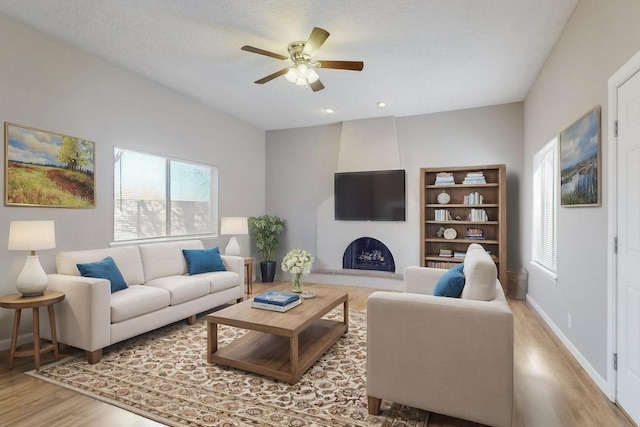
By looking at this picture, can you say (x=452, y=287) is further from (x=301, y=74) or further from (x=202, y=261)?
(x=202, y=261)

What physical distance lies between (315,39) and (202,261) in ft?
9.42

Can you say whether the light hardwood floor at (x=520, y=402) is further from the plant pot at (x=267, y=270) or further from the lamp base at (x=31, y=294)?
the plant pot at (x=267, y=270)

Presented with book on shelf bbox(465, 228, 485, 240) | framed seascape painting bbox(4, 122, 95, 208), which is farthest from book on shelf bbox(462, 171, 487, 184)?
framed seascape painting bbox(4, 122, 95, 208)

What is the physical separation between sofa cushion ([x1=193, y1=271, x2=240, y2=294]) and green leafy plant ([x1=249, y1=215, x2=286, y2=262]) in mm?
1790

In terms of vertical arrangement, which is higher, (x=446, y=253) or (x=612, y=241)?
(x=612, y=241)

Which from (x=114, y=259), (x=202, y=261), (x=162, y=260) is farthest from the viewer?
(x=202, y=261)

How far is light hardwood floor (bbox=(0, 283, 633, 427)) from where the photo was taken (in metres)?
1.91

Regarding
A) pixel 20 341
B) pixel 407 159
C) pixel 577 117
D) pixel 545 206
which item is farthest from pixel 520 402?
pixel 407 159

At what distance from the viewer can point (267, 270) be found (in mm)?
5949

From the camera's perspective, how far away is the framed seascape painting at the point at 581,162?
236 centimetres

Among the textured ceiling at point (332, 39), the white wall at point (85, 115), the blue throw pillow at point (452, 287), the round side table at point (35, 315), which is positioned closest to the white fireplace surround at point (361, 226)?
the textured ceiling at point (332, 39)

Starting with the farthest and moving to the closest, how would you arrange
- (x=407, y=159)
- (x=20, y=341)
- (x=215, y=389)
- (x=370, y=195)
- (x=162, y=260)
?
(x=370, y=195), (x=407, y=159), (x=162, y=260), (x=20, y=341), (x=215, y=389)

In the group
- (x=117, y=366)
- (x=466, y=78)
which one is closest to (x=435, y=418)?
Result: (x=117, y=366)

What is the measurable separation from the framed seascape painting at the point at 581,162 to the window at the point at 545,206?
17.5 inches
